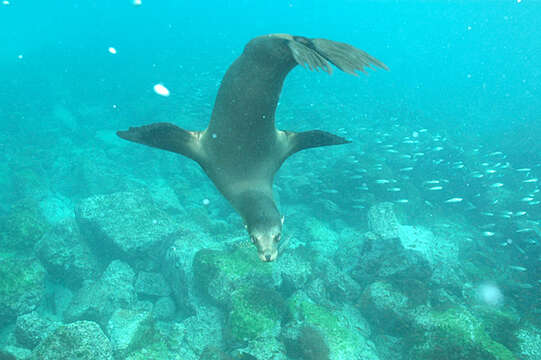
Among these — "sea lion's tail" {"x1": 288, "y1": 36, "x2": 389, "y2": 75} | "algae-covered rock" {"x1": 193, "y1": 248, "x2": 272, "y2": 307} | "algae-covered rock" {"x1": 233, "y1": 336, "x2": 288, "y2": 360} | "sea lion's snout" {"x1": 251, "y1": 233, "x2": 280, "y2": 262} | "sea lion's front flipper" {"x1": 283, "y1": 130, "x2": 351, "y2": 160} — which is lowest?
"algae-covered rock" {"x1": 193, "y1": 248, "x2": 272, "y2": 307}

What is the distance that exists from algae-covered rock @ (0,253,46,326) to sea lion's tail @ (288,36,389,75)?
23.2 feet

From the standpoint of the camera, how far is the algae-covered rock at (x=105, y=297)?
232 inches

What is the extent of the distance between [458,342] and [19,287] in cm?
775

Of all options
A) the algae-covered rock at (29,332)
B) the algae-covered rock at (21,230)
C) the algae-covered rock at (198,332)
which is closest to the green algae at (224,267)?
the algae-covered rock at (198,332)

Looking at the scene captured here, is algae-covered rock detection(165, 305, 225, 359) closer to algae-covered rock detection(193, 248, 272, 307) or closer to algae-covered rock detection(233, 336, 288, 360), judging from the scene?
algae-covered rock detection(193, 248, 272, 307)

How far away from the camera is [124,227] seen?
291 inches

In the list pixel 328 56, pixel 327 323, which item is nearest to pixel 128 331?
pixel 327 323

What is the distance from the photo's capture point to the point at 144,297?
270 inches

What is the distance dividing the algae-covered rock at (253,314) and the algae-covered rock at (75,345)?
179 centimetres

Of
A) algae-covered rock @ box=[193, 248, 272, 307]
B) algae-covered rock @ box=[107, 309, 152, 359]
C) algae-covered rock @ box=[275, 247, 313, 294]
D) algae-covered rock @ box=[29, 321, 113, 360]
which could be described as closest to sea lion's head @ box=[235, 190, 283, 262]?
algae-covered rock @ box=[29, 321, 113, 360]

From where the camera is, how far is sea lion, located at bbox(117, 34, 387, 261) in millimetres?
1977

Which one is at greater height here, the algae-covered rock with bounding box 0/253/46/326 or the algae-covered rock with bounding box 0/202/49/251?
the algae-covered rock with bounding box 0/253/46/326

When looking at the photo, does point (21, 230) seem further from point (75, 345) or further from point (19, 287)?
point (75, 345)

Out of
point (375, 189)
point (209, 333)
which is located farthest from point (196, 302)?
point (375, 189)
